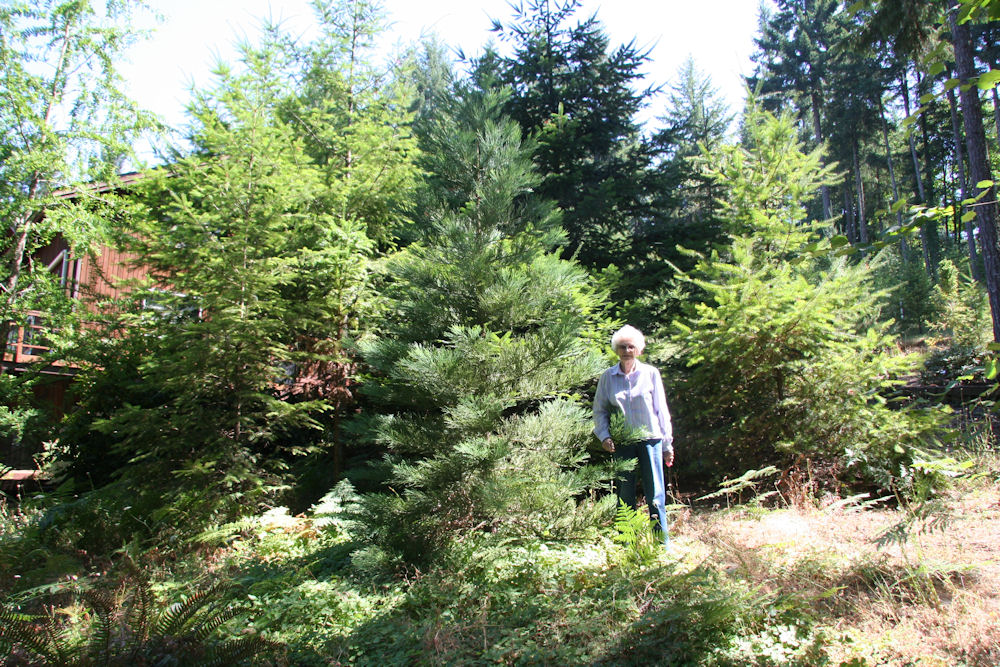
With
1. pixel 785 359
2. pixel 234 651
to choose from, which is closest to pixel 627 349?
pixel 785 359

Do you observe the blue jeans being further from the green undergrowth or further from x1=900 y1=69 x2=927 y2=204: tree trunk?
x1=900 y1=69 x2=927 y2=204: tree trunk

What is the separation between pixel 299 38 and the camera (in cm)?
1043

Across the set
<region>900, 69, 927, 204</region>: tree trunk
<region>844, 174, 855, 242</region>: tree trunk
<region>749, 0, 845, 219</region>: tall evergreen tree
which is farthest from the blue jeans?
<region>844, 174, 855, 242</region>: tree trunk

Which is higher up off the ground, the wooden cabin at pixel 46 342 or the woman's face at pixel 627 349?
the wooden cabin at pixel 46 342

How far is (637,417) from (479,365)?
145cm

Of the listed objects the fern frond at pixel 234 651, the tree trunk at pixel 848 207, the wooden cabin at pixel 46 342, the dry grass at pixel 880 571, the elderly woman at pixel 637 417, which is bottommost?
the dry grass at pixel 880 571

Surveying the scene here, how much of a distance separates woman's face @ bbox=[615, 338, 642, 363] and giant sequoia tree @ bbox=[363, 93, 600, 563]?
36cm

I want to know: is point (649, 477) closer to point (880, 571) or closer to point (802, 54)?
point (880, 571)

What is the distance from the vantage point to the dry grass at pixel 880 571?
10.2 ft

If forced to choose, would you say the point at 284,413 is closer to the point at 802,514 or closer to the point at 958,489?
the point at 802,514

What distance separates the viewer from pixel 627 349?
5.09 meters

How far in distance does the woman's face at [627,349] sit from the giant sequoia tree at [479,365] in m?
0.36

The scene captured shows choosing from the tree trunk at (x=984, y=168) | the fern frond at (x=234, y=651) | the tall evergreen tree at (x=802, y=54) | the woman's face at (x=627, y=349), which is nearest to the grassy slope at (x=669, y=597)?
the fern frond at (x=234, y=651)

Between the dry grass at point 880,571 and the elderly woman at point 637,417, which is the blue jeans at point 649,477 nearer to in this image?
the elderly woman at point 637,417
